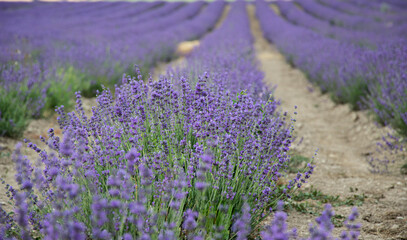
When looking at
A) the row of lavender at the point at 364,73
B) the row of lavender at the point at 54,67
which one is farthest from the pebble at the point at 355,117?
the row of lavender at the point at 54,67

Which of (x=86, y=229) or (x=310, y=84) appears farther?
(x=310, y=84)

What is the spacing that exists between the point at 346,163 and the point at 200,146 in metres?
2.35

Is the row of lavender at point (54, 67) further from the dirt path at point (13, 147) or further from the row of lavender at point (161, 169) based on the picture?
the row of lavender at point (161, 169)

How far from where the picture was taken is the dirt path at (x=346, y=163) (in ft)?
7.09

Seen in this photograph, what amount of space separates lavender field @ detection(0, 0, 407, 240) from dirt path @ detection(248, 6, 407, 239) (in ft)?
0.06

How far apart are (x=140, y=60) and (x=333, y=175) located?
14.8 feet

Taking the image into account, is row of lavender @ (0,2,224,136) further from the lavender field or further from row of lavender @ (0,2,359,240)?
row of lavender @ (0,2,359,240)

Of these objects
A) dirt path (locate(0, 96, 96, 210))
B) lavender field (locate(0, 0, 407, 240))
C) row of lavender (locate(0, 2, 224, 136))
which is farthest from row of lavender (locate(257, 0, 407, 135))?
dirt path (locate(0, 96, 96, 210))

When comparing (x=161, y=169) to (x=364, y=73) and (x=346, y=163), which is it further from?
(x=364, y=73)

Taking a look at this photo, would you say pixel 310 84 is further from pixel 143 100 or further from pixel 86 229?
pixel 86 229

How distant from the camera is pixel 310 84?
265 inches

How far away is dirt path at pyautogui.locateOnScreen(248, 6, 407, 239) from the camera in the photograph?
85.0 inches

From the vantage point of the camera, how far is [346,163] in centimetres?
339

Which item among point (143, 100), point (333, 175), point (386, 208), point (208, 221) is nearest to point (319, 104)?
point (333, 175)
